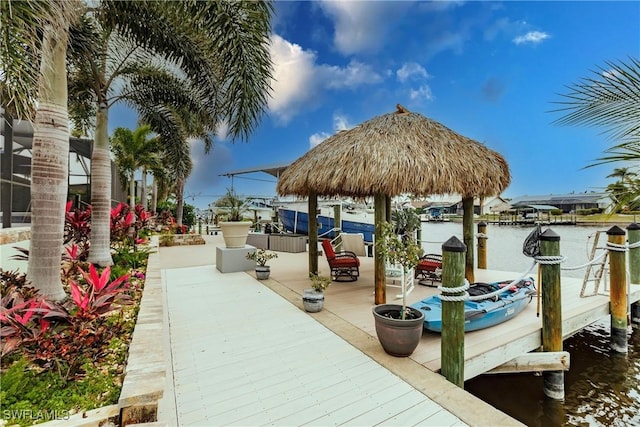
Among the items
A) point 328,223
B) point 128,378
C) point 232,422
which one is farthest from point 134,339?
point 328,223

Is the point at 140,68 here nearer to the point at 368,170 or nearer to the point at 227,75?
the point at 227,75

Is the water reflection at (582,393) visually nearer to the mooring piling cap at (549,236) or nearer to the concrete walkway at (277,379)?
the concrete walkway at (277,379)

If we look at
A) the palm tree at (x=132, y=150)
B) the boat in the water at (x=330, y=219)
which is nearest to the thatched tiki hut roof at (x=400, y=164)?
the boat in the water at (x=330, y=219)

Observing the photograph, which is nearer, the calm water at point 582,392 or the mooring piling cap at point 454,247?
the mooring piling cap at point 454,247

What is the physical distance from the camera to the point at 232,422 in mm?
2381

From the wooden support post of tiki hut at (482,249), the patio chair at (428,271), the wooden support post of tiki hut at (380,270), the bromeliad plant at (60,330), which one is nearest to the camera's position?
the bromeliad plant at (60,330)

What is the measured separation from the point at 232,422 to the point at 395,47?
604 inches

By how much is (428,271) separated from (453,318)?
3.64m

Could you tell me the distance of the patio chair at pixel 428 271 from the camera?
6.41 metres

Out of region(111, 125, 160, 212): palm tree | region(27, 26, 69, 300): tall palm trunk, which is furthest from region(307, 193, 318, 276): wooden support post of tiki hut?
region(111, 125, 160, 212): palm tree

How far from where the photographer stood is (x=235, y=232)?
8.02 m

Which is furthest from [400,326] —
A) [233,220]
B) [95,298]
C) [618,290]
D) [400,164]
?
[233,220]

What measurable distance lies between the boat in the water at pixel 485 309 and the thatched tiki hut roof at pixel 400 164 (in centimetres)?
113

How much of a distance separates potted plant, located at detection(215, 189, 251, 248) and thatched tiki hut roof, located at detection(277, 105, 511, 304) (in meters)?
2.05
